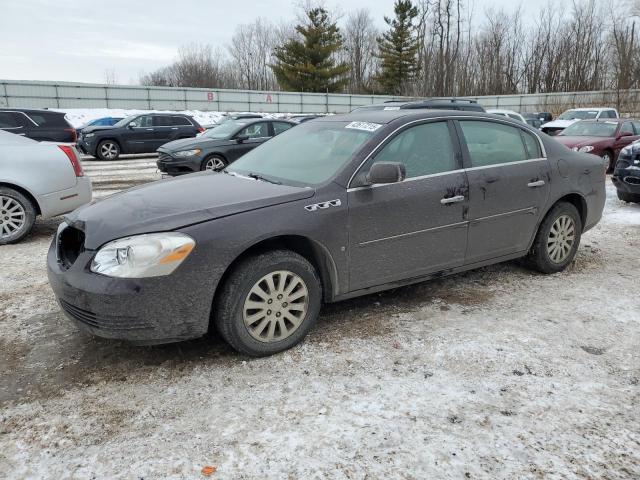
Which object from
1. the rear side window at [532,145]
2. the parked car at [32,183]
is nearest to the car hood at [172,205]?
the rear side window at [532,145]

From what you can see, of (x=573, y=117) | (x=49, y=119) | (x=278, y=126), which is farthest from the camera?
(x=573, y=117)

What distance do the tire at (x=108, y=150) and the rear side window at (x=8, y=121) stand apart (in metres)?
3.07

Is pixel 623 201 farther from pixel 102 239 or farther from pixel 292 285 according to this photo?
pixel 102 239

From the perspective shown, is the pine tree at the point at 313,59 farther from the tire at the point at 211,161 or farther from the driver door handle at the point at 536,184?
the driver door handle at the point at 536,184

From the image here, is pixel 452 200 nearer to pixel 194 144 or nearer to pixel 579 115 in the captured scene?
pixel 194 144

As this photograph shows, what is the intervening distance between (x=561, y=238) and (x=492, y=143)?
1.29m

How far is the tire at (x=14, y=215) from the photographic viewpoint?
6.19 metres

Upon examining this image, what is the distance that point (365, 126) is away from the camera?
4.00m

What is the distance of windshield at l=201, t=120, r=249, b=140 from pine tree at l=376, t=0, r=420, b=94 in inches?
1816

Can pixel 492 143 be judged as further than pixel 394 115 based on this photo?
Yes

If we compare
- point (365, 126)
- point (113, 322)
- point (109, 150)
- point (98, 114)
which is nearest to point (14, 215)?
point (113, 322)

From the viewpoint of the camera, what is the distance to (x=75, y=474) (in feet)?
7.50

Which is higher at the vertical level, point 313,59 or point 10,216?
point 313,59

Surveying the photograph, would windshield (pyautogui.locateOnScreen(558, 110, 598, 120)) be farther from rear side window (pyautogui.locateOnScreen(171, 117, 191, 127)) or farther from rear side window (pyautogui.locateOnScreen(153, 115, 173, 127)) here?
rear side window (pyautogui.locateOnScreen(153, 115, 173, 127))
